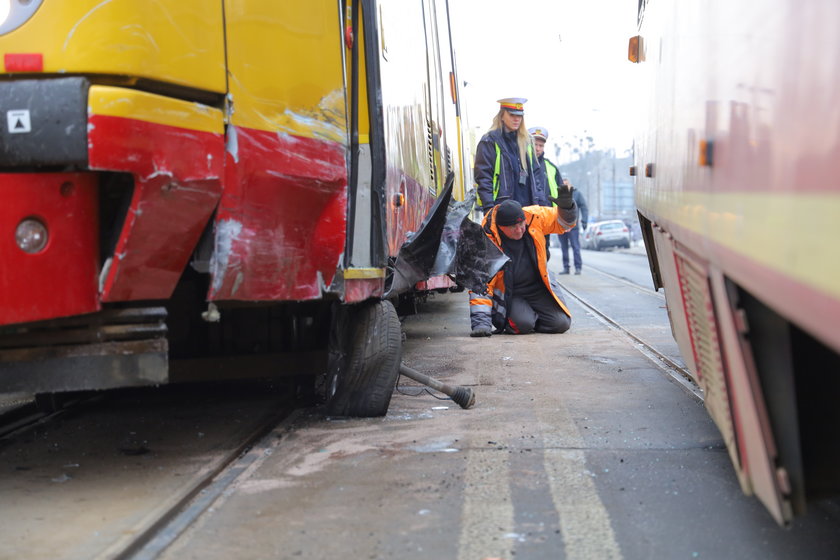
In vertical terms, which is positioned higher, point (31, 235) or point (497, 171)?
point (497, 171)

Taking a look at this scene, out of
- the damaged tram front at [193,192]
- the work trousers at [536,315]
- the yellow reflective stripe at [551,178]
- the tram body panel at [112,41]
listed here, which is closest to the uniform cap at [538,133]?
the yellow reflective stripe at [551,178]

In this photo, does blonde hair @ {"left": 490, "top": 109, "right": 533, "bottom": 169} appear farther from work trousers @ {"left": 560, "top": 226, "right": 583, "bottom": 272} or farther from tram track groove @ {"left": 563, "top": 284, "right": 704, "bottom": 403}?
work trousers @ {"left": 560, "top": 226, "right": 583, "bottom": 272}

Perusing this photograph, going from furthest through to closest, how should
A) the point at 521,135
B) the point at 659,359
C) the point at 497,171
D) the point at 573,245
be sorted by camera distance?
A: the point at 573,245 → the point at 521,135 → the point at 497,171 → the point at 659,359

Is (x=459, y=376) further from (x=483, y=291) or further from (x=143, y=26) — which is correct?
(x=143, y=26)

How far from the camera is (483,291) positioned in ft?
26.2

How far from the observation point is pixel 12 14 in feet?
11.6

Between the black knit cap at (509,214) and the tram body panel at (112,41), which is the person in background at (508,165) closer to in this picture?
the black knit cap at (509,214)

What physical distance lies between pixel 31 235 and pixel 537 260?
6.18 meters

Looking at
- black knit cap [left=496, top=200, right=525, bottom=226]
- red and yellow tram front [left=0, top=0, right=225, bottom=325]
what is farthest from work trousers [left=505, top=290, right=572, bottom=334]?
red and yellow tram front [left=0, top=0, right=225, bottom=325]

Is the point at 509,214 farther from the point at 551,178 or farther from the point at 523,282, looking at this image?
the point at 551,178

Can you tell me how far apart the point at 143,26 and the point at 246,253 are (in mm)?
946

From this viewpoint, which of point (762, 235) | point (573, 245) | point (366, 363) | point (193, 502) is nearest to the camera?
point (762, 235)

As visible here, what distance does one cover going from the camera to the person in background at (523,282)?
361 inches

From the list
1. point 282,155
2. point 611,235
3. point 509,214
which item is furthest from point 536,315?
point 611,235
